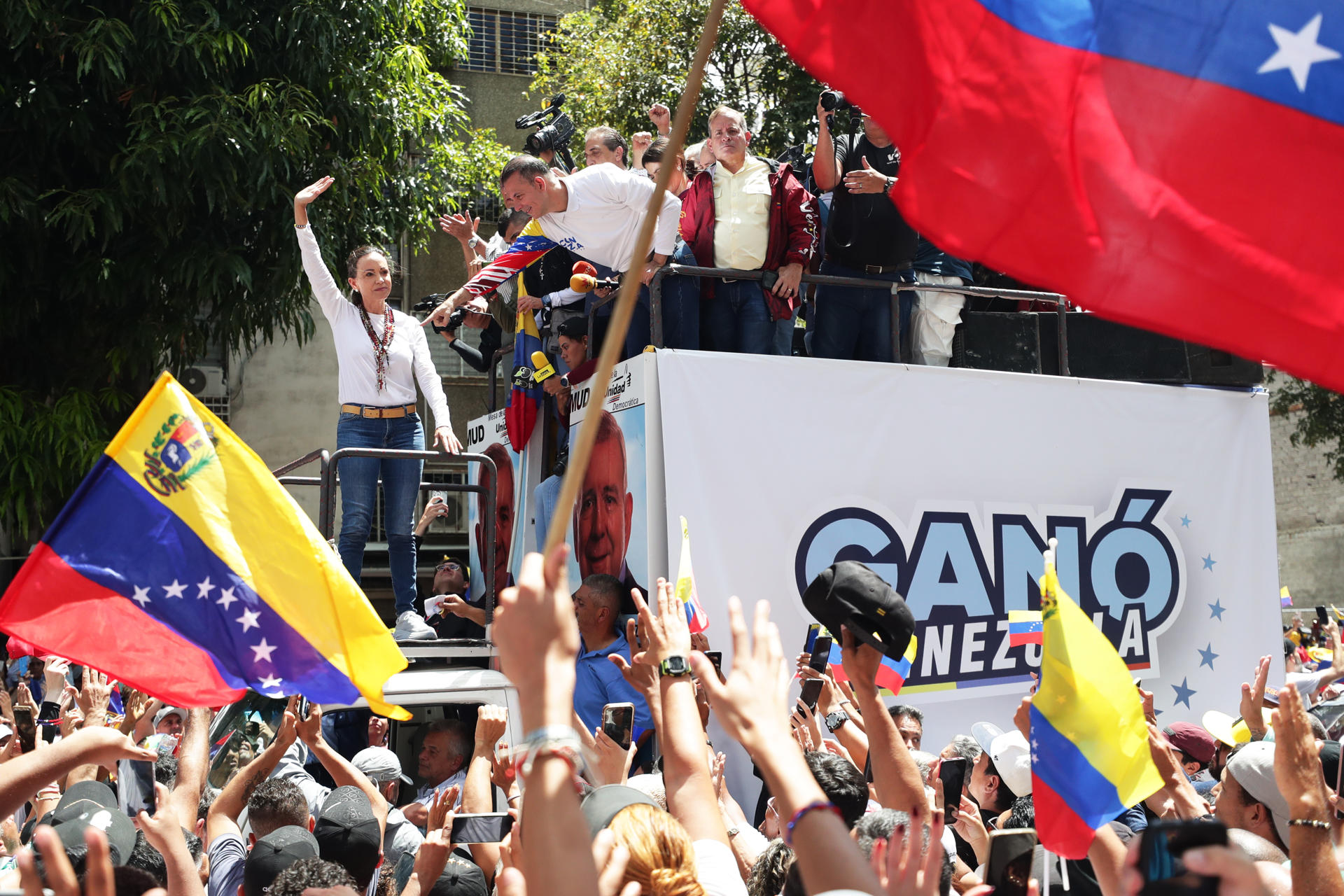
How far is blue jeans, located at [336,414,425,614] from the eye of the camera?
6918 mm

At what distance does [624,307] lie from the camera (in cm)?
237

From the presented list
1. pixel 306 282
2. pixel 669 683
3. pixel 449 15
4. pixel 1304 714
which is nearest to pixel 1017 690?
pixel 1304 714

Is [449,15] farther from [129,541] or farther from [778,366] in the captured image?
[129,541]

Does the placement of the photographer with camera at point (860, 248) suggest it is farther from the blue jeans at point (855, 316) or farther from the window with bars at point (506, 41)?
the window with bars at point (506, 41)

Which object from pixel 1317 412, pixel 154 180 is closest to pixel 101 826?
pixel 154 180

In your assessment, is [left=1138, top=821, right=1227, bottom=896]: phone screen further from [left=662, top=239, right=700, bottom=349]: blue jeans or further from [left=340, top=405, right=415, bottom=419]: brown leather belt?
[left=340, top=405, right=415, bottom=419]: brown leather belt

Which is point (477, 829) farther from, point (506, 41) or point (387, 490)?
point (506, 41)

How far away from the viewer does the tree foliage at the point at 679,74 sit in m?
16.1

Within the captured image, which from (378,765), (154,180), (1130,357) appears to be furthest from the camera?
(154,180)

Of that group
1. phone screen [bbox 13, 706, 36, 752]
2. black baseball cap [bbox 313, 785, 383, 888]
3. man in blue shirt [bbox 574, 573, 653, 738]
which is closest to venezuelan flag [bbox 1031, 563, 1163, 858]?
black baseball cap [bbox 313, 785, 383, 888]

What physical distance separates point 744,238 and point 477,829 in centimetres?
470

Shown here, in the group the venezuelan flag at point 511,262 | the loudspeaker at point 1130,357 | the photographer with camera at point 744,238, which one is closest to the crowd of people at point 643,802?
the photographer with camera at point 744,238

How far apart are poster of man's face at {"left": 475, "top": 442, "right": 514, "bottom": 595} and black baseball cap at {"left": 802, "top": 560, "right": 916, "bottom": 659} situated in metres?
5.41

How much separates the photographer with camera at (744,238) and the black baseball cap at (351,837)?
4.27 metres
